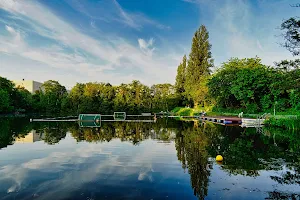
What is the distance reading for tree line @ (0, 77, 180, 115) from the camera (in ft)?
180

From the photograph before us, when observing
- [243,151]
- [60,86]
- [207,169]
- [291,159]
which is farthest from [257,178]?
[60,86]

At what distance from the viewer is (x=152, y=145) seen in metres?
12.6

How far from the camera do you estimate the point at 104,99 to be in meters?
55.7

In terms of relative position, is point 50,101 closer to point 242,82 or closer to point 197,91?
point 197,91

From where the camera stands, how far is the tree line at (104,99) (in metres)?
54.8

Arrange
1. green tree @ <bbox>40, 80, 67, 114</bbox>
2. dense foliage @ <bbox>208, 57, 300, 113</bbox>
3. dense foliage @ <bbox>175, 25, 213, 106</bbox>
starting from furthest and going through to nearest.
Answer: green tree @ <bbox>40, 80, 67, 114</bbox> < dense foliage @ <bbox>175, 25, 213, 106</bbox> < dense foliage @ <bbox>208, 57, 300, 113</bbox>

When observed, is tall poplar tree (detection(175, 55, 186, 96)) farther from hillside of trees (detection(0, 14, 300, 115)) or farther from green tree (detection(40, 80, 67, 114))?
green tree (detection(40, 80, 67, 114))

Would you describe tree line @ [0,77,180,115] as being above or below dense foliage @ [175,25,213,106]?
below

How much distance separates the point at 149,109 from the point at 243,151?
46.7m

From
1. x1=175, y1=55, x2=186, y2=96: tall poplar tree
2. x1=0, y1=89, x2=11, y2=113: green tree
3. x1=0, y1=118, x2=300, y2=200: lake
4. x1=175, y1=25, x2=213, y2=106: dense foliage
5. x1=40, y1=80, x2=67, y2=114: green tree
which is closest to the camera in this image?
x1=0, y1=118, x2=300, y2=200: lake

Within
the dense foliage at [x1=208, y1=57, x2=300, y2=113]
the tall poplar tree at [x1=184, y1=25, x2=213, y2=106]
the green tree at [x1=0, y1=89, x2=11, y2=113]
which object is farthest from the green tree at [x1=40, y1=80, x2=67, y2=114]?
the dense foliage at [x1=208, y1=57, x2=300, y2=113]

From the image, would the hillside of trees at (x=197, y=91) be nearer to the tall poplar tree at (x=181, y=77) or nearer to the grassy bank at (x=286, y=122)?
the tall poplar tree at (x=181, y=77)

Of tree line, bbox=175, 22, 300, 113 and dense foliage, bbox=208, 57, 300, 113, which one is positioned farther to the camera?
dense foliage, bbox=208, 57, 300, 113

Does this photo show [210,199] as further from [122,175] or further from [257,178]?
Answer: [122,175]
